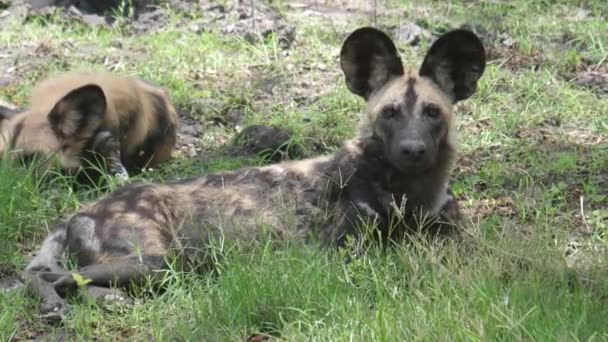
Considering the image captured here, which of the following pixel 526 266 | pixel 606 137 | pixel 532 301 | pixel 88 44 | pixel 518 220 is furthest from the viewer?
pixel 88 44

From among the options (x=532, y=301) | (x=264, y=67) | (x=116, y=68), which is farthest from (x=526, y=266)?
(x=116, y=68)

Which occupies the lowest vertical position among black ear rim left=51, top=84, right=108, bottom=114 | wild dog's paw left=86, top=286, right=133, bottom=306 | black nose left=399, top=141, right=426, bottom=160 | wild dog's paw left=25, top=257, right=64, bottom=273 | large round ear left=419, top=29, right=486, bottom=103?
wild dog's paw left=25, top=257, right=64, bottom=273

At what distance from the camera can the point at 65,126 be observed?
537 centimetres

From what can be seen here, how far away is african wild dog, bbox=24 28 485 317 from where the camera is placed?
399 cm

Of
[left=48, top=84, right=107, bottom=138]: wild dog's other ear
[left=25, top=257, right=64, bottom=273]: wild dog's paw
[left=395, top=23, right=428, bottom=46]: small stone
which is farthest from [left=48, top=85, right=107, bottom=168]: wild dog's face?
[left=395, top=23, right=428, bottom=46]: small stone

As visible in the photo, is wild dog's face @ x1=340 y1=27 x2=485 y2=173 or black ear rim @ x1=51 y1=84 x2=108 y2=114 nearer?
wild dog's face @ x1=340 y1=27 x2=485 y2=173

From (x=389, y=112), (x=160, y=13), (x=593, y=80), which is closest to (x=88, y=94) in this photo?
(x=389, y=112)

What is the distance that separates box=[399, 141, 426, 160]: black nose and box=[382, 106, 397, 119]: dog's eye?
19 centimetres

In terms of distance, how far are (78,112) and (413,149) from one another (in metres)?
2.07

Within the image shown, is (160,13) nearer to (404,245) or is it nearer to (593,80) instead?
(593,80)

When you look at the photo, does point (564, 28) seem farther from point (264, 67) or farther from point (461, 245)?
point (461, 245)

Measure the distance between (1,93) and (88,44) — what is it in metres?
1.00

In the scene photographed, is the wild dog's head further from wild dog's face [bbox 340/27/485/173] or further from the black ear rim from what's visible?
wild dog's face [bbox 340/27/485/173]

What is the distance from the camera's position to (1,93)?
253 inches
